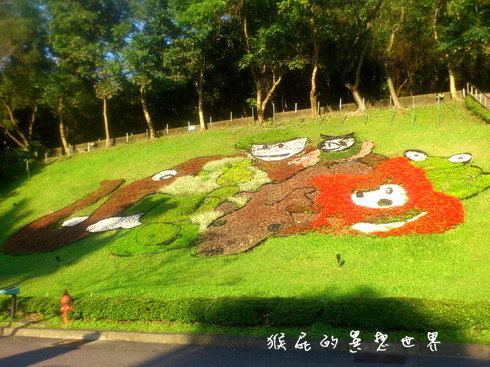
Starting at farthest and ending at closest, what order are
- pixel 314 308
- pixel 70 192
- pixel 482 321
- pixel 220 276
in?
pixel 70 192
pixel 220 276
pixel 314 308
pixel 482 321

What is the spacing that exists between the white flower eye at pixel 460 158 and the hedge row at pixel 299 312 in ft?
37.6

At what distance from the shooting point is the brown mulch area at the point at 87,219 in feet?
57.5

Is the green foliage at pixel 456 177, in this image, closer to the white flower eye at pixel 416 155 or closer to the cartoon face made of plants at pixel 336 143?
the white flower eye at pixel 416 155

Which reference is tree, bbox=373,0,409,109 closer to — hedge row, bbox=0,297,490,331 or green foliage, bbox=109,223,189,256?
green foliage, bbox=109,223,189,256

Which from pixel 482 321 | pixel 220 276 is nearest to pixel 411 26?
pixel 220 276

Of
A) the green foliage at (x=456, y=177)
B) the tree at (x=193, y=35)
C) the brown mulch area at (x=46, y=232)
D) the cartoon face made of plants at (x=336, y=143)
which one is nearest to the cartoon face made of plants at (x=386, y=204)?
the green foliage at (x=456, y=177)

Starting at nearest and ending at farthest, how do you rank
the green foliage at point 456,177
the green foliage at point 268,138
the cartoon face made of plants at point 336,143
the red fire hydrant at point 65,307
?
the red fire hydrant at point 65,307 < the green foliage at point 456,177 < the cartoon face made of plants at point 336,143 < the green foliage at point 268,138

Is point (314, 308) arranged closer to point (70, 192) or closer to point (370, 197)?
point (370, 197)

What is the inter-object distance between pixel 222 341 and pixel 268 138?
17534 mm

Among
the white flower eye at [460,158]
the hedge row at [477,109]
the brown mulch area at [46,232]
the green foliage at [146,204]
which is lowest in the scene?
the brown mulch area at [46,232]

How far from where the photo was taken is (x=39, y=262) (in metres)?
15.8

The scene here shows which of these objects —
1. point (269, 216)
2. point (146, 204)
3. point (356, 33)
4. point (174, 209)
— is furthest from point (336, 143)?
point (356, 33)

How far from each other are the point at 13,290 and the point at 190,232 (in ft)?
20.8

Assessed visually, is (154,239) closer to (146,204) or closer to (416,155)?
(146,204)
